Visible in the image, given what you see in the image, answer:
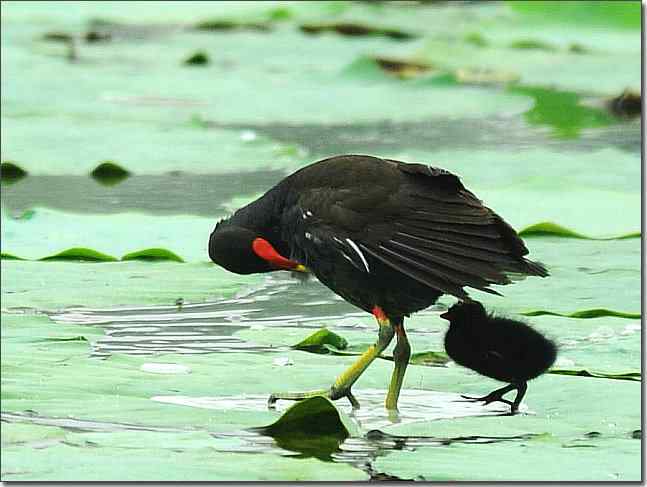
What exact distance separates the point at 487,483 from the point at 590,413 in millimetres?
615

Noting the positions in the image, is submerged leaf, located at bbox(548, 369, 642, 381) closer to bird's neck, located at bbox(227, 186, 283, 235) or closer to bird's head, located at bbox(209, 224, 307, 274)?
bird's head, located at bbox(209, 224, 307, 274)

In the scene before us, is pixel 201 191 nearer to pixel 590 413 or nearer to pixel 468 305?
pixel 468 305

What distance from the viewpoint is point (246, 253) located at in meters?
5.01

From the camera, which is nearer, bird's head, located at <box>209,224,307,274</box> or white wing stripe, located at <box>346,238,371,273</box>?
white wing stripe, located at <box>346,238,371,273</box>

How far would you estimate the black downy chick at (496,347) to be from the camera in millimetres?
4766

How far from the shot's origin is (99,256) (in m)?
5.89

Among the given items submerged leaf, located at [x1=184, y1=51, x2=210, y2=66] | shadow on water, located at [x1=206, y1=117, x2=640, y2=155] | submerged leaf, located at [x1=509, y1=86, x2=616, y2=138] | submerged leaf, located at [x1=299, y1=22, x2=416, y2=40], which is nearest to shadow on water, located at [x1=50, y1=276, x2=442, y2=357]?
shadow on water, located at [x1=206, y1=117, x2=640, y2=155]

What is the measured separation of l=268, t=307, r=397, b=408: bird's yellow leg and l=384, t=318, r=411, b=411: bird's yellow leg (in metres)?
0.04

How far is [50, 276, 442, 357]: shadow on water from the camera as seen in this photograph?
5113 mm

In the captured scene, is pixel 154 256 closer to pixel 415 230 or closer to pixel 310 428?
pixel 415 230

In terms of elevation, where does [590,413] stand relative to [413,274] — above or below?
below

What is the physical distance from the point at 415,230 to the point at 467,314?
414 mm

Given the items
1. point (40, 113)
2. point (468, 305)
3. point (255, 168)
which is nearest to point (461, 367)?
point (468, 305)

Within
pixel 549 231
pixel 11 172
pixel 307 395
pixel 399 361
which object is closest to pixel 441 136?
pixel 11 172
